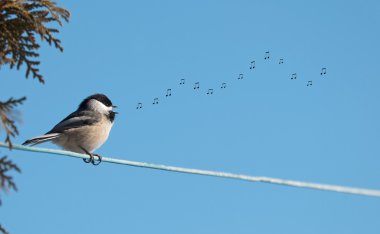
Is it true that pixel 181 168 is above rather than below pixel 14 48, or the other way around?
below

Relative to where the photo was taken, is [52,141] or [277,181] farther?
[52,141]

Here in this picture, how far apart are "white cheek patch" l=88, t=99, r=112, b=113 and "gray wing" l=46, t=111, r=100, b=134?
223 mm

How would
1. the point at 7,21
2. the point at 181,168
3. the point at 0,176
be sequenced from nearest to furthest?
the point at 0,176, the point at 7,21, the point at 181,168

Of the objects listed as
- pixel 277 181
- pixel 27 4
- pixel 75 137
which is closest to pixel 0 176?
pixel 27 4

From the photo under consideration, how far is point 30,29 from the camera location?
4.75 m

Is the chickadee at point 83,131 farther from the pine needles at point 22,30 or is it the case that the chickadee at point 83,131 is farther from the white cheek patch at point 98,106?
the pine needles at point 22,30

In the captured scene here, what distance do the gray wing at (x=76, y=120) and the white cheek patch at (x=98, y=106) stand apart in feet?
0.73

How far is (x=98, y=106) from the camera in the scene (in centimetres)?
944

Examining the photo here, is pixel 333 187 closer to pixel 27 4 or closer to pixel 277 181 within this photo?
pixel 277 181

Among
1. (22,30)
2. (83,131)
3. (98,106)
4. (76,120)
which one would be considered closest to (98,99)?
(98,106)

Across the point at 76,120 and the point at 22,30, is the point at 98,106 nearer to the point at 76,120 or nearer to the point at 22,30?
the point at 76,120

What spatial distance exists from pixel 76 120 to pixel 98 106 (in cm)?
75

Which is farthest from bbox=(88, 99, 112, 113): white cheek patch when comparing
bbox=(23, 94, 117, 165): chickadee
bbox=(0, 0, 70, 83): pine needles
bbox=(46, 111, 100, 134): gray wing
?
bbox=(0, 0, 70, 83): pine needles

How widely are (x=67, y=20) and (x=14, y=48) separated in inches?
25.4
